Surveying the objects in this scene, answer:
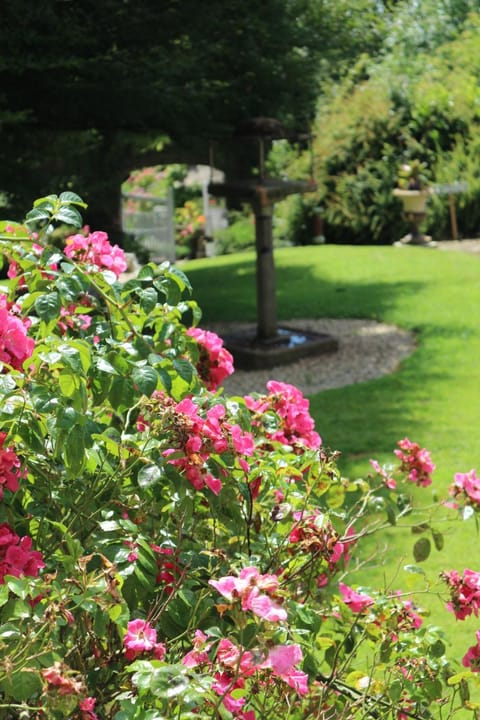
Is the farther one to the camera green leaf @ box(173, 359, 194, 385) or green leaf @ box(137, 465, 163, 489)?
green leaf @ box(173, 359, 194, 385)

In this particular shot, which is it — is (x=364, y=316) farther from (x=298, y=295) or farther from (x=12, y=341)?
(x=12, y=341)

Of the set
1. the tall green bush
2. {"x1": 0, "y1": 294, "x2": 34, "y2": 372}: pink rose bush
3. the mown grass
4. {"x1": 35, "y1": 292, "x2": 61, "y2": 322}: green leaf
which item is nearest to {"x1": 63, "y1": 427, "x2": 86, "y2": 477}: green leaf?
{"x1": 0, "y1": 294, "x2": 34, "y2": 372}: pink rose bush

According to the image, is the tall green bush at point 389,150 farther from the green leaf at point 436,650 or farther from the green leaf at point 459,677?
the green leaf at point 459,677

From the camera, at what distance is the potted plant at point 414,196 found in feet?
53.0

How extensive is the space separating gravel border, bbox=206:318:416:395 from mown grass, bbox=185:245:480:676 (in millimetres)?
187

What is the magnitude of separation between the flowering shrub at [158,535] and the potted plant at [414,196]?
13878 mm

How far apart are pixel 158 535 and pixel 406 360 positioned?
22.1 feet

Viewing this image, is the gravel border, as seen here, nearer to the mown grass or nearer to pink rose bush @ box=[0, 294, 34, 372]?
the mown grass

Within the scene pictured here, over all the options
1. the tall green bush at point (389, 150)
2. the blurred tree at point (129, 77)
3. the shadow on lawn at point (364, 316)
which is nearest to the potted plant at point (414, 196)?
the tall green bush at point (389, 150)

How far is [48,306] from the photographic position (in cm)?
223

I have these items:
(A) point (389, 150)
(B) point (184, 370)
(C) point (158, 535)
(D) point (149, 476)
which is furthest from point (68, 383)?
(A) point (389, 150)

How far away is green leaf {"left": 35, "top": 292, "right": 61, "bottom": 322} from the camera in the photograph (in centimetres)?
221

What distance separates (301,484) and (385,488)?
30 cm

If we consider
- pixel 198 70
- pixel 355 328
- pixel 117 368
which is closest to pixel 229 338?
pixel 355 328
